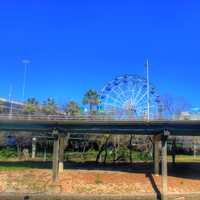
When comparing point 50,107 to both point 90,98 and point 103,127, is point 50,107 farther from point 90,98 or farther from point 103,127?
point 103,127

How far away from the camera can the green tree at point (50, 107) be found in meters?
73.7

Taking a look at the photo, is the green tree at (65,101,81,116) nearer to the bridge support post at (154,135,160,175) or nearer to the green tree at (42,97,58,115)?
the green tree at (42,97,58,115)

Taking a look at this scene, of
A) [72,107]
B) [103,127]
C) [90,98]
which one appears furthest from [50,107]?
[103,127]

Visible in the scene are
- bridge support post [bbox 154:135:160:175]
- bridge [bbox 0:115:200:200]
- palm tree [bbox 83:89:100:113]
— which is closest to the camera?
bridge [bbox 0:115:200:200]

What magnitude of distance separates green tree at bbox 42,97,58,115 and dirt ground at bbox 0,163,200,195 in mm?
33434

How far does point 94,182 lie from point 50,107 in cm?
4146

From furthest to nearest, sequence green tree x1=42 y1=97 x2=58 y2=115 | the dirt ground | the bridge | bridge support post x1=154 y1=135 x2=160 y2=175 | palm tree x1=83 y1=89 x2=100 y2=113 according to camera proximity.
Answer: palm tree x1=83 y1=89 x2=100 y2=113 → green tree x1=42 y1=97 x2=58 y2=115 → bridge support post x1=154 y1=135 x2=160 y2=175 → the bridge → the dirt ground

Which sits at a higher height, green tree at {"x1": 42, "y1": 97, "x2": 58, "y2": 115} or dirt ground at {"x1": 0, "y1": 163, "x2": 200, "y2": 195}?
green tree at {"x1": 42, "y1": 97, "x2": 58, "y2": 115}

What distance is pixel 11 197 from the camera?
103ft

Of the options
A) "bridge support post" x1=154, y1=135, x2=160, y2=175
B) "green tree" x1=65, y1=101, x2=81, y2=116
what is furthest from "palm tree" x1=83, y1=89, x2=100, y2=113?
"bridge support post" x1=154, y1=135, x2=160, y2=175

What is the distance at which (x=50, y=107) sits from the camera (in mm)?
75188

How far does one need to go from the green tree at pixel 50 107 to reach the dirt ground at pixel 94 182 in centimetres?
3343

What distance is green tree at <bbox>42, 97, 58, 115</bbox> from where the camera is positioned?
7370cm

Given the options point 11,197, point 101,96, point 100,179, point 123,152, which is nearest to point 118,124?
point 100,179
